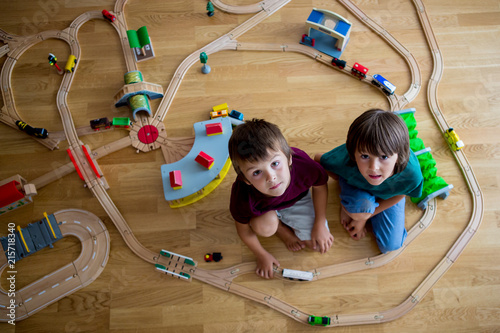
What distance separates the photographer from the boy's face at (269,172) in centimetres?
125

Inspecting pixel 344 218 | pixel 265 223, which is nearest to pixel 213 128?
pixel 265 223

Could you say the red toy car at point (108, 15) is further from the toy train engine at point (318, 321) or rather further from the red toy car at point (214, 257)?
the toy train engine at point (318, 321)

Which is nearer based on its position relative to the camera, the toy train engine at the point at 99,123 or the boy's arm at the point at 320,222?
the boy's arm at the point at 320,222

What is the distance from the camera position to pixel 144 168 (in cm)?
199

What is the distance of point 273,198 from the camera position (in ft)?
4.87

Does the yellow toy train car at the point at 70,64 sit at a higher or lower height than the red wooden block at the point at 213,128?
higher

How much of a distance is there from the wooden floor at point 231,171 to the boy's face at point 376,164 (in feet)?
1.83

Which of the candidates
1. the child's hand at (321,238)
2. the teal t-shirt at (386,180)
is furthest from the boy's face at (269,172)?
the child's hand at (321,238)

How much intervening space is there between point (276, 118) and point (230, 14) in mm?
717

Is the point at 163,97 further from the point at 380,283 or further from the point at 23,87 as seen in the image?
the point at 380,283

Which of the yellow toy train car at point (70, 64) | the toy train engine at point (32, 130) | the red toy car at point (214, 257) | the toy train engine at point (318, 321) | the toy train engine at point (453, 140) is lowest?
the toy train engine at point (318, 321)

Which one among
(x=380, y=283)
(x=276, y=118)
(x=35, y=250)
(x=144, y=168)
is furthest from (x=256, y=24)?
(x=35, y=250)

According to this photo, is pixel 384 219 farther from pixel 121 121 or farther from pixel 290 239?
pixel 121 121

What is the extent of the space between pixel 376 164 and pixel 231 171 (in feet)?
2.75
